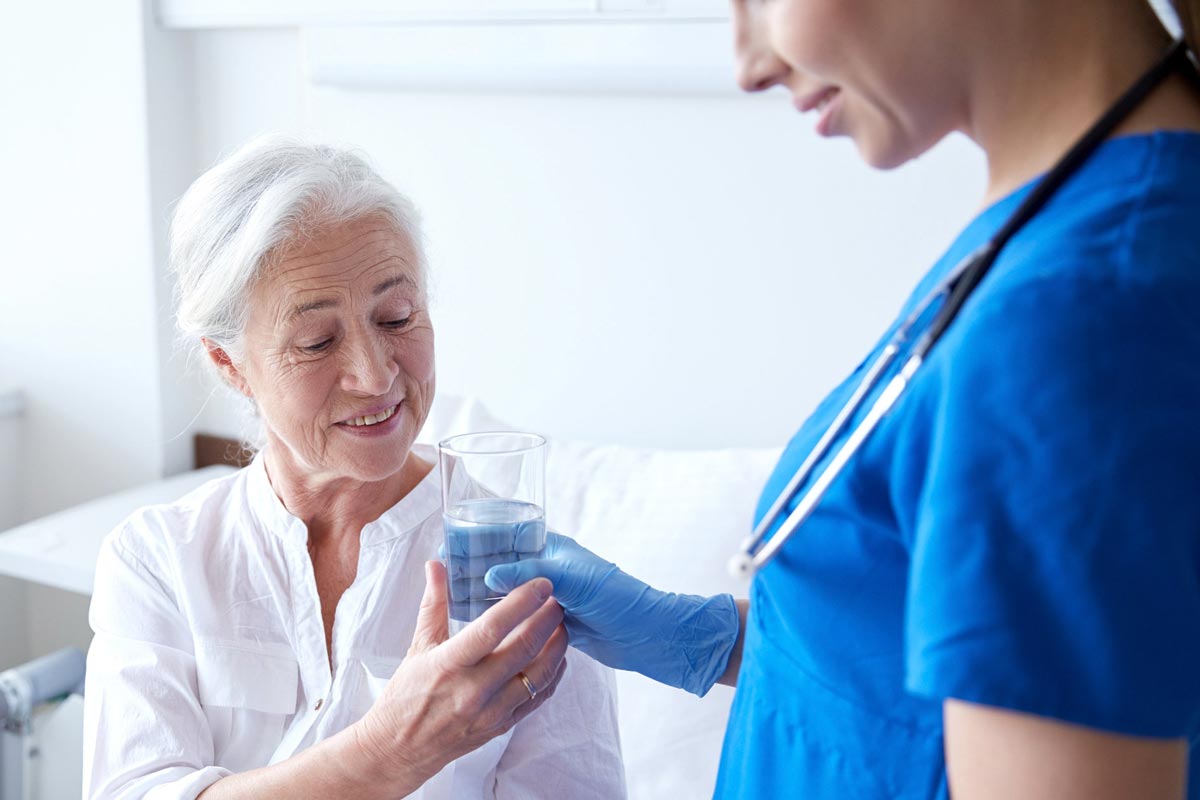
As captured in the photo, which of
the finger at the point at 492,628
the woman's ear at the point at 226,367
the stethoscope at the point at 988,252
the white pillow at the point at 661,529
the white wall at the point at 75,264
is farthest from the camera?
the white wall at the point at 75,264

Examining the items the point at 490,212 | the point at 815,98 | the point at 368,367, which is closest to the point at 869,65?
the point at 815,98

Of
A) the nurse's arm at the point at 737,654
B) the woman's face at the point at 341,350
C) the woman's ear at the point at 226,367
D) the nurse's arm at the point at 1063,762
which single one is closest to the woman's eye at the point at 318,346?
the woman's face at the point at 341,350

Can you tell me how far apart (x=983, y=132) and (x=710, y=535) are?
47.8 inches

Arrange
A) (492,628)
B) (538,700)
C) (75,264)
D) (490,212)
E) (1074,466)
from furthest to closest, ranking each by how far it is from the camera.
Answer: (75,264) < (490,212) < (538,700) < (492,628) < (1074,466)

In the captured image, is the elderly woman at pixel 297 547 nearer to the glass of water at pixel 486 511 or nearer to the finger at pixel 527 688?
the finger at pixel 527 688

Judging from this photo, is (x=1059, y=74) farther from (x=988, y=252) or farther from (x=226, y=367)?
(x=226, y=367)

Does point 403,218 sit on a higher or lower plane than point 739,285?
higher

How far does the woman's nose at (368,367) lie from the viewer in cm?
146

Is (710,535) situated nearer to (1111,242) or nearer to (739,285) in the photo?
(739,285)

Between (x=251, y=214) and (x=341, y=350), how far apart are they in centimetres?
20

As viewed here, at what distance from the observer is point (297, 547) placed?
5.10 ft

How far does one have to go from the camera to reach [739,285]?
2166mm

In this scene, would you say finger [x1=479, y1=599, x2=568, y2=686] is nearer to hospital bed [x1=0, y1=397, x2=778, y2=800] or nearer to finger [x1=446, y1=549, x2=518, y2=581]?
finger [x1=446, y1=549, x2=518, y2=581]

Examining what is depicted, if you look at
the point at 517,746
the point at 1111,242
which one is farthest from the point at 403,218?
the point at 1111,242
